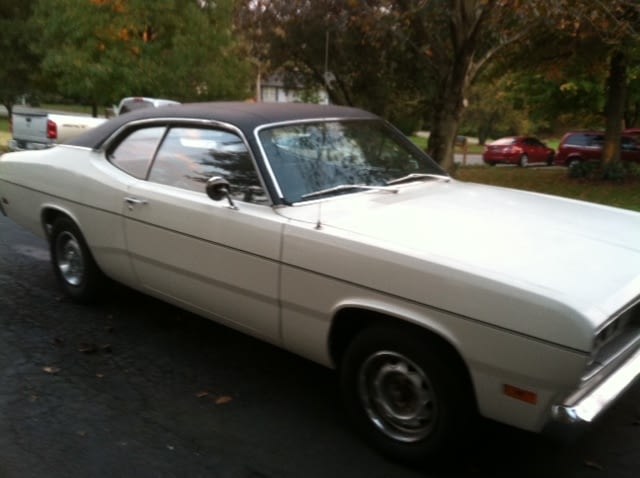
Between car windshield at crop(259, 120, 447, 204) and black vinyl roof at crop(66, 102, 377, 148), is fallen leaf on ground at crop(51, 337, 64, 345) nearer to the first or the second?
black vinyl roof at crop(66, 102, 377, 148)

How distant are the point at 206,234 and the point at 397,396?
4.75ft

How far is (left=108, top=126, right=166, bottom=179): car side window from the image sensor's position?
4.36 metres

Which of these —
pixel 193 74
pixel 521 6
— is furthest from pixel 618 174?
pixel 193 74

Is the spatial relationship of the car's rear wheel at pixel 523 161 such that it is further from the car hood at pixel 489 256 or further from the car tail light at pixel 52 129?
the car hood at pixel 489 256

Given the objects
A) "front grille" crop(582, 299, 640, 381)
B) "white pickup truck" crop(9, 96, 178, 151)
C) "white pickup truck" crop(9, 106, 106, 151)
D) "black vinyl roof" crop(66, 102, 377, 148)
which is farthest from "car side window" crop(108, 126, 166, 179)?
"white pickup truck" crop(9, 106, 106, 151)

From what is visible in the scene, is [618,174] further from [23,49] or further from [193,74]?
[23,49]

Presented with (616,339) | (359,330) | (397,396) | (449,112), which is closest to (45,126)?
(449,112)

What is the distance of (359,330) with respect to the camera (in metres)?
3.25

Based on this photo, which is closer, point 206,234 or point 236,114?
point 206,234

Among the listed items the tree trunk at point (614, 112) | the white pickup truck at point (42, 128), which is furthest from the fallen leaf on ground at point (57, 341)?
the tree trunk at point (614, 112)

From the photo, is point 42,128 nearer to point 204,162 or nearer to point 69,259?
point 69,259

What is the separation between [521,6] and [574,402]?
669cm

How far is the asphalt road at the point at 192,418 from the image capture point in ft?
9.89

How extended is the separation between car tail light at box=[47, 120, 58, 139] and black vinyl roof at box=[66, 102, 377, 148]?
29.0ft
